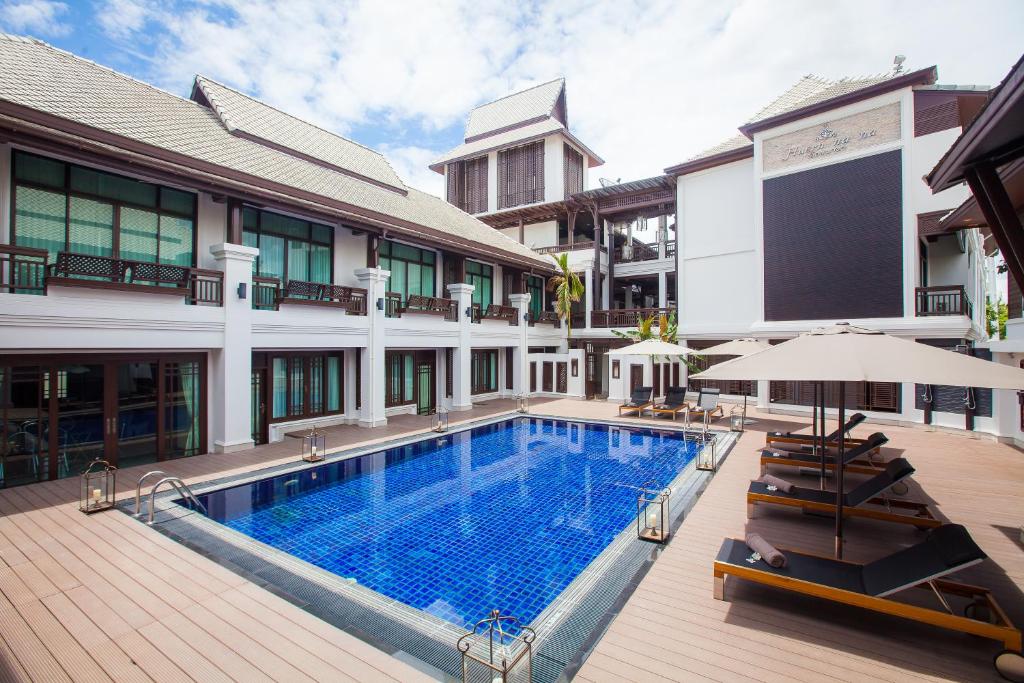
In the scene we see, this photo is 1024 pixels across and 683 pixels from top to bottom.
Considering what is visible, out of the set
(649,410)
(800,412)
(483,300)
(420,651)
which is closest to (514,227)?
(483,300)

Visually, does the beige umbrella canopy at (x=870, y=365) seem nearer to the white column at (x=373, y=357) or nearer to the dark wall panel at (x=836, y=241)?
the white column at (x=373, y=357)

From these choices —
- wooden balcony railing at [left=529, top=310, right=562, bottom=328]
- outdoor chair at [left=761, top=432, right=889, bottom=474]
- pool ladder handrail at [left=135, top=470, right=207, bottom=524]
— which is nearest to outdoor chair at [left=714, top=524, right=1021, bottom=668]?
outdoor chair at [left=761, top=432, right=889, bottom=474]

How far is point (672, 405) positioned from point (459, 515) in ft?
37.0

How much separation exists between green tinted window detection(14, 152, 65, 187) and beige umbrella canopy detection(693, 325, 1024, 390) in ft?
41.7

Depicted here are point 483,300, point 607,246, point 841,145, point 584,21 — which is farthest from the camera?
point 607,246

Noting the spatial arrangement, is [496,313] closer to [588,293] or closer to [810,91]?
[588,293]

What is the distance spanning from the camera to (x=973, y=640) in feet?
13.6

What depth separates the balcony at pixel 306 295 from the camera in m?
12.3

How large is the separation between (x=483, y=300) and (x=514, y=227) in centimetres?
895

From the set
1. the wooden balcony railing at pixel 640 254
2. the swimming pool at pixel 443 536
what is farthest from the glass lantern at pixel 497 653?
the wooden balcony railing at pixel 640 254

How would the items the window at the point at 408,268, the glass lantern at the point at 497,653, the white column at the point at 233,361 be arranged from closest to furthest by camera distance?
1. the glass lantern at the point at 497,653
2. the white column at the point at 233,361
3. the window at the point at 408,268

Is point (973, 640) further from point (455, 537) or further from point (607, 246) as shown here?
point (607, 246)

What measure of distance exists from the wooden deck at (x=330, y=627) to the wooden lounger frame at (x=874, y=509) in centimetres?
23

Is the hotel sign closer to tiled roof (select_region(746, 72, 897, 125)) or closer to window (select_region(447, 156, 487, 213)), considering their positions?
tiled roof (select_region(746, 72, 897, 125))
